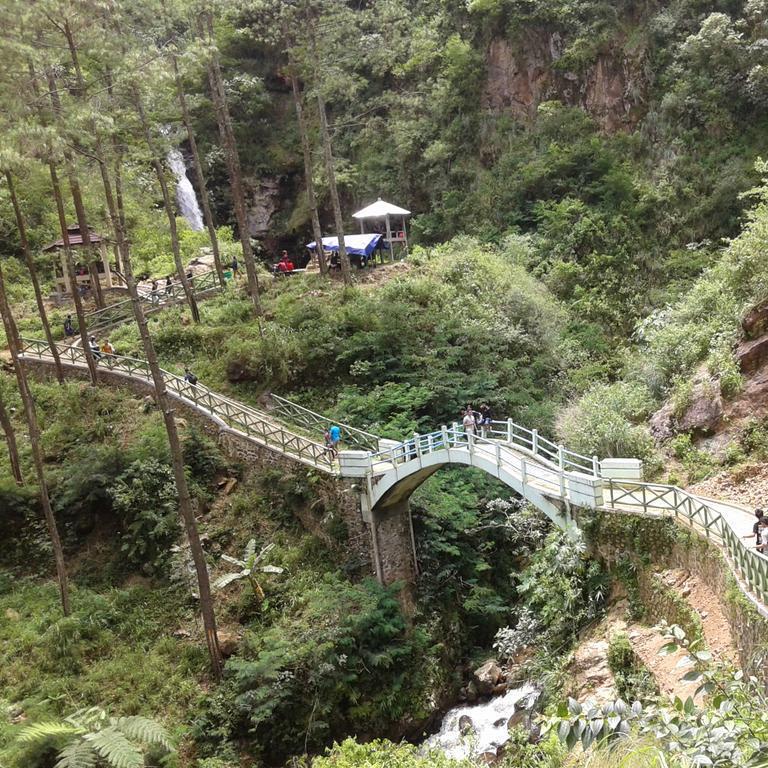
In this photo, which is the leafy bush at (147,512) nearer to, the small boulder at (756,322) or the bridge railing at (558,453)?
the bridge railing at (558,453)

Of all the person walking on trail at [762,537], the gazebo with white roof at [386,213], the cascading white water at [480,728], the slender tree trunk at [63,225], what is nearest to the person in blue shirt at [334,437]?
the cascading white water at [480,728]

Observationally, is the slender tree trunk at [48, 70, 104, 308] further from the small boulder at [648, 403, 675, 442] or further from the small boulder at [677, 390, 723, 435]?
the small boulder at [677, 390, 723, 435]

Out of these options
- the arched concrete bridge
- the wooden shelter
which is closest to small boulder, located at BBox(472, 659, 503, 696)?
the arched concrete bridge

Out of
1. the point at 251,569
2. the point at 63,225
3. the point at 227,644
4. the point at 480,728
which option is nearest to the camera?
the point at 480,728

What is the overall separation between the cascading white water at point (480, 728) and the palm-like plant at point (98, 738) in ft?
18.7

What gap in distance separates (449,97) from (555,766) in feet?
110

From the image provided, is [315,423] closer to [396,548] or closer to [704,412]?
[396,548]

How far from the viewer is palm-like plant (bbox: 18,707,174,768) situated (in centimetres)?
1229

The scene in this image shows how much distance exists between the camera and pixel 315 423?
2156cm

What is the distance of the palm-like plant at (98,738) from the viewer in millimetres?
12289

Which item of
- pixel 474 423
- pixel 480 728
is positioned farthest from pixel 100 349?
pixel 480 728

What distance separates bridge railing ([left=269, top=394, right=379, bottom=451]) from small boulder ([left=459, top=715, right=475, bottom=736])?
731cm

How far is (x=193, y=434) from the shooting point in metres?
21.0

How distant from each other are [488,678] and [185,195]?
112 ft
